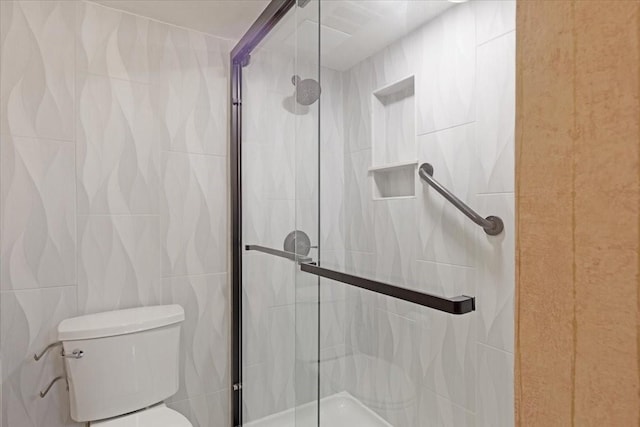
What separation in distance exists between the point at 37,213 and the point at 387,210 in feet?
4.38

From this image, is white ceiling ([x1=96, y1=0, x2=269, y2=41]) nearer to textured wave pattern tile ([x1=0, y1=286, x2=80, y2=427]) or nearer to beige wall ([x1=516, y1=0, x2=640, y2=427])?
textured wave pattern tile ([x1=0, y1=286, x2=80, y2=427])

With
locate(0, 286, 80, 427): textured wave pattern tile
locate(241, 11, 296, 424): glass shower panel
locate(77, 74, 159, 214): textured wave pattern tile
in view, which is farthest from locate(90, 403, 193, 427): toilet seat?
locate(77, 74, 159, 214): textured wave pattern tile

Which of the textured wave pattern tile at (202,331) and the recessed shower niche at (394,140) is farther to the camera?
the textured wave pattern tile at (202,331)

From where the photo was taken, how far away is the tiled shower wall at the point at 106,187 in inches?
54.8

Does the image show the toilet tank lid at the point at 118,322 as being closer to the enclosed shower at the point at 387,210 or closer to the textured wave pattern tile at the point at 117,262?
the textured wave pattern tile at the point at 117,262

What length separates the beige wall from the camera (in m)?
0.20

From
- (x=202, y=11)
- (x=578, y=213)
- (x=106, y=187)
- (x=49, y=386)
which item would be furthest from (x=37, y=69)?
(x=578, y=213)

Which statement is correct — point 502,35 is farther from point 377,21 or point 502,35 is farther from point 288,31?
point 288,31

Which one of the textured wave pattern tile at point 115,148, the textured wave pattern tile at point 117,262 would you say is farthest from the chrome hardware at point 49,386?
the textured wave pattern tile at point 115,148

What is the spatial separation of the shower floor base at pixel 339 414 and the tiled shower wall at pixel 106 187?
60cm

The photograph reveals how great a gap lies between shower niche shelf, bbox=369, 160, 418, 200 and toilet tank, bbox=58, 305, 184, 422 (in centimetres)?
104

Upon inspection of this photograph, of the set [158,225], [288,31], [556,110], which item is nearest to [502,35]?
[556,110]

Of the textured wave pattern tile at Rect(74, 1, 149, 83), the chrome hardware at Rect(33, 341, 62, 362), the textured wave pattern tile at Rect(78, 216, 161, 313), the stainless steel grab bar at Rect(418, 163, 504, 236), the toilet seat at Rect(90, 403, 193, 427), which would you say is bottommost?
the toilet seat at Rect(90, 403, 193, 427)

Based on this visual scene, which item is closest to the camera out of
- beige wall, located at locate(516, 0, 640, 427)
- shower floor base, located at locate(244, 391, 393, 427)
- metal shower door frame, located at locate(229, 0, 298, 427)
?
beige wall, located at locate(516, 0, 640, 427)
